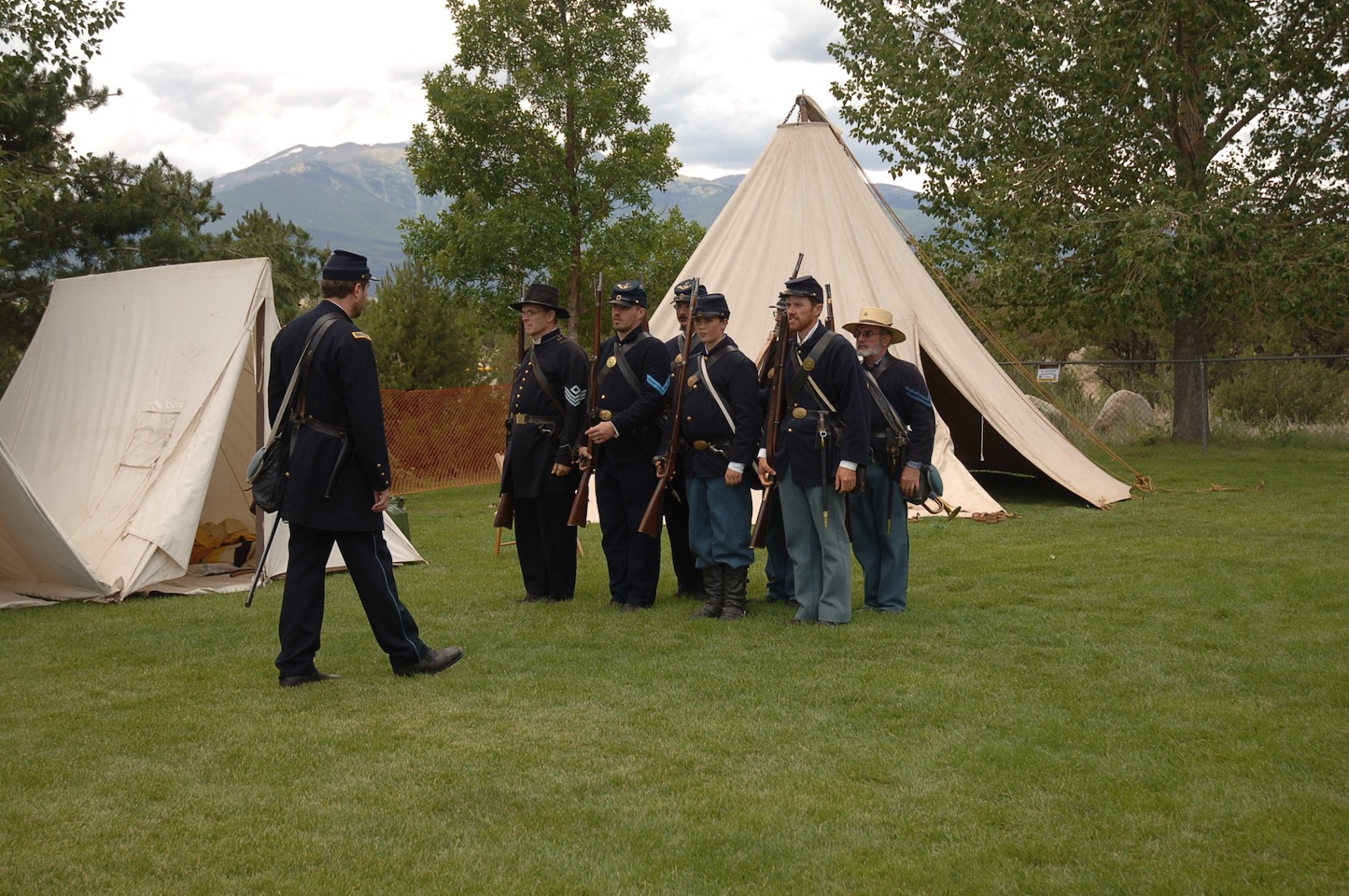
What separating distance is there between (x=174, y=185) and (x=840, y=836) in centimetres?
1045

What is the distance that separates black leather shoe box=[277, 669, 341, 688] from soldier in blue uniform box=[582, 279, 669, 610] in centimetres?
195

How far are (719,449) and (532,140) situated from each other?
11447 mm

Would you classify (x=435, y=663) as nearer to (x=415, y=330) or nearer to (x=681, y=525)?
(x=681, y=525)

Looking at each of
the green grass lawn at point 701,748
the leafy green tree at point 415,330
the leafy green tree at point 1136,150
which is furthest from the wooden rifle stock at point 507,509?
the leafy green tree at point 415,330

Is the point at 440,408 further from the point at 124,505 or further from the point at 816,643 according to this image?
the point at 816,643

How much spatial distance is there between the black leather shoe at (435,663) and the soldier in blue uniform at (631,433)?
150 cm

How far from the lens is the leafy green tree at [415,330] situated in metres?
18.0

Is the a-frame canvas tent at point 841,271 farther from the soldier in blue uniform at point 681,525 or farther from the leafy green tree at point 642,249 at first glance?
the leafy green tree at point 642,249

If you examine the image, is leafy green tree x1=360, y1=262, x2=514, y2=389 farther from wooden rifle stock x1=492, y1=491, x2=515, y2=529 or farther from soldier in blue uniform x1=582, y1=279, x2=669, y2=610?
soldier in blue uniform x1=582, y1=279, x2=669, y2=610

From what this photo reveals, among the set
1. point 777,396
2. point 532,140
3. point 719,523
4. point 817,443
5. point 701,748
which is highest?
point 532,140

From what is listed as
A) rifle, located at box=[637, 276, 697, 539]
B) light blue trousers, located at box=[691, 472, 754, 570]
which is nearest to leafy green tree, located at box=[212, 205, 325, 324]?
rifle, located at box=[637, 276, 697, 539]

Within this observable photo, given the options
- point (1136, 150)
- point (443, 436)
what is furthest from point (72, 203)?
point (1136, 150)

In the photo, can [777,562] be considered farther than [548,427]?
Yes

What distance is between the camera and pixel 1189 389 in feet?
56.4
